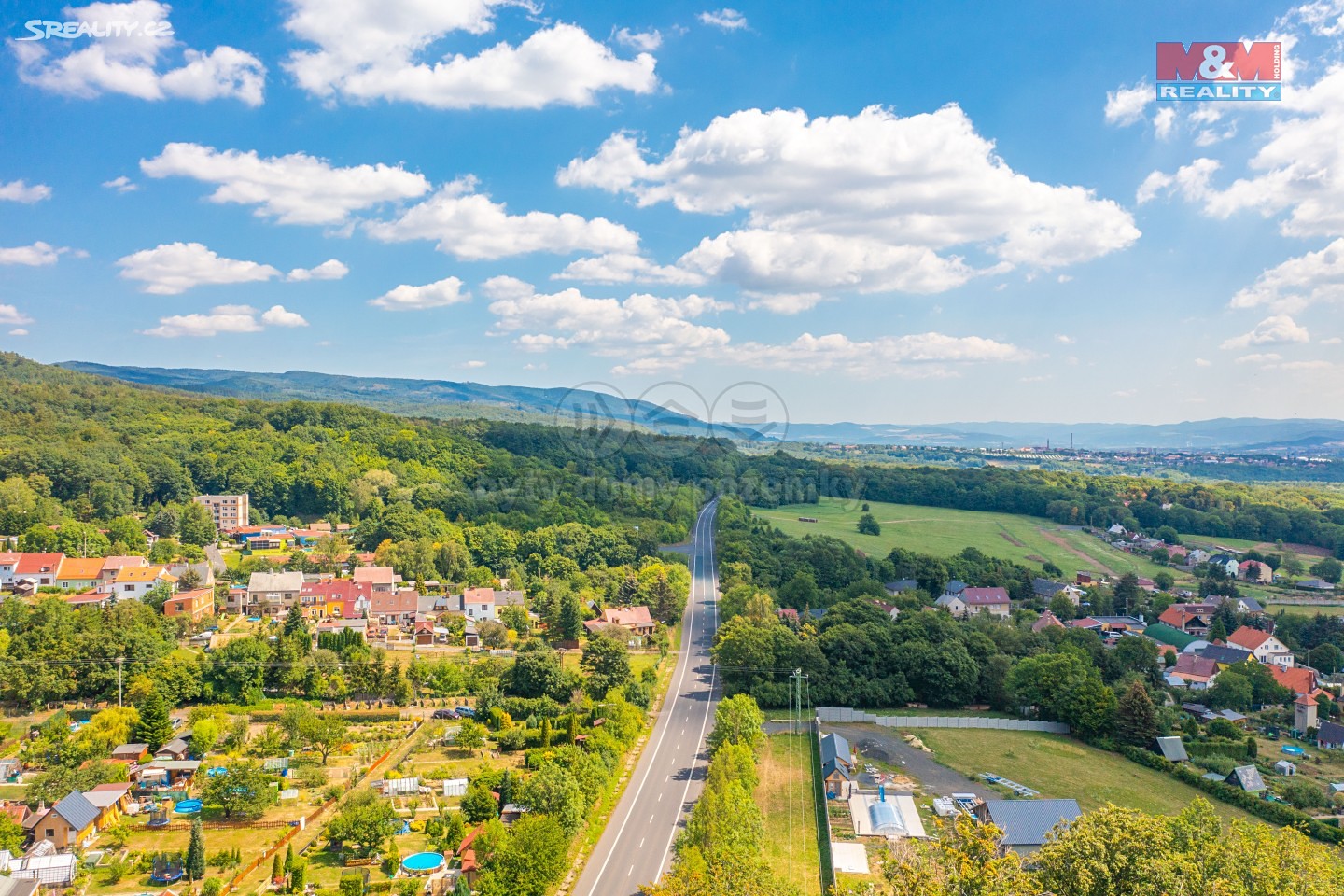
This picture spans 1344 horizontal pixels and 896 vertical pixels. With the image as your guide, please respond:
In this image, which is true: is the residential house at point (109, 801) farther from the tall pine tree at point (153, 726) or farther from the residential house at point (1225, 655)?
the residential house at point (1225, 655)

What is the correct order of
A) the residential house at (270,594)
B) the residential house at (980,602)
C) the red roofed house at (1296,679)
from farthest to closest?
the residential house at (980,602) < the residential house at (270,594) < the red roofed house at (1296,679)

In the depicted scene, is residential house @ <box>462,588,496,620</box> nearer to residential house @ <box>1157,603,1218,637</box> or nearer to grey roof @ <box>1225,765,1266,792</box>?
grey roof @ <box>1225,765,1266,792</box>

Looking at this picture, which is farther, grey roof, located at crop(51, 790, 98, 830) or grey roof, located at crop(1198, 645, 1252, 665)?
grey roof, located at crop(1198, 645, 1252, 665)

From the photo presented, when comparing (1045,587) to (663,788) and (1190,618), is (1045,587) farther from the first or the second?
(663,788)

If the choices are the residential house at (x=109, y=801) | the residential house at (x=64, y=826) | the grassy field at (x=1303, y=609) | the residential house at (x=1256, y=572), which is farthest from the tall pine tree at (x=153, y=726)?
the residential house at (x=1256, y=572)

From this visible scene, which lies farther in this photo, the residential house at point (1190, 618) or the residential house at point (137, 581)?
the residential house at point (1190, 618)

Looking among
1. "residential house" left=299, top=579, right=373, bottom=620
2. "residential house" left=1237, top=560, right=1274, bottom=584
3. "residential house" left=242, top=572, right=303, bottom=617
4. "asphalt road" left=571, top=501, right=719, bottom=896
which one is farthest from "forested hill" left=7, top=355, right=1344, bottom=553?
"asphalt road" left=571, top=501, right=719, bottom=896


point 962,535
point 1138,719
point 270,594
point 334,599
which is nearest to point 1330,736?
point 1138,719

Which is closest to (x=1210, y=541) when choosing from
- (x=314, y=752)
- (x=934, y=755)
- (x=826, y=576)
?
(x=826, y=576)
